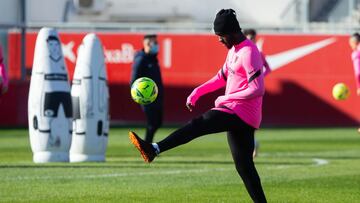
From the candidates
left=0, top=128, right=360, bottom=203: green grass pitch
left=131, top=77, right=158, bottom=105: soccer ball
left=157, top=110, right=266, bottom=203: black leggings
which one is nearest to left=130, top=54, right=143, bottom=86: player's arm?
left=0, top=128, right=360, bottom=203: green grass pitch

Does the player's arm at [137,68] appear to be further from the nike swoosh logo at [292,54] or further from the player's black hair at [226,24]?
the nike swoosh logo at [292,54]

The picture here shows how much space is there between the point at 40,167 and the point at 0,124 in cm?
1451

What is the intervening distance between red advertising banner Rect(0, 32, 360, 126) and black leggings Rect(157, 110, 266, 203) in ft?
74.1

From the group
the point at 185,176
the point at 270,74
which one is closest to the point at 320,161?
the point at 185,176

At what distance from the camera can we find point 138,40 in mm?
37000

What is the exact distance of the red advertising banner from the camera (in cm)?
3500

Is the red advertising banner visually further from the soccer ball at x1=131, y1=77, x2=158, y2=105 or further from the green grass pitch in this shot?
the soccer ball at x1=131, y1=77, x2=158, y2=105

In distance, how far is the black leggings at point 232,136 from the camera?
11883 millimetres

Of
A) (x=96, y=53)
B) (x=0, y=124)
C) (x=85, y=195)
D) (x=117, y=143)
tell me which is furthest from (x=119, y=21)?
(x=85, y=195)

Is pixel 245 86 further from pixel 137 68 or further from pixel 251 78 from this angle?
pixel 137 68

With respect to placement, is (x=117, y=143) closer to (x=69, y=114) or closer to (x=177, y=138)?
(x=69, y=114)

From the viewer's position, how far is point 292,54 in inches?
1430

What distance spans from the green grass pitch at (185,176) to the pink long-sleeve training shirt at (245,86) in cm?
220

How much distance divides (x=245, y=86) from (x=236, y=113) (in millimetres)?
300
